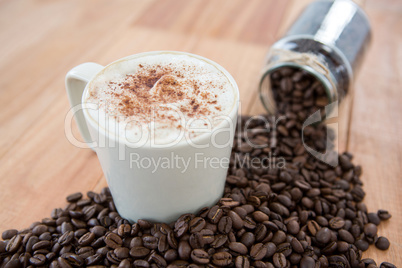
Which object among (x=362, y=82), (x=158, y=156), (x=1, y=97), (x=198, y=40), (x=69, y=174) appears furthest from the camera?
(x=198, y=40)

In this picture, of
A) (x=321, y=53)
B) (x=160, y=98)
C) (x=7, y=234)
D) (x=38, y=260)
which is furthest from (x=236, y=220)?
(x=321, y=53)

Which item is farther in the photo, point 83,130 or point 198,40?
point 198,40

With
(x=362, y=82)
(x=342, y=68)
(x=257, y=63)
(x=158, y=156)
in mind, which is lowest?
(x=362, y=82)

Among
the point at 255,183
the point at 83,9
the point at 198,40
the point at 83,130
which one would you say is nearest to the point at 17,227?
the point at 83,130

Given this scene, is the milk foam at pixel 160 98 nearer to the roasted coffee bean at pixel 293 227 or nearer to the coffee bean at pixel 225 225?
the coffee bean at pixel 225 225

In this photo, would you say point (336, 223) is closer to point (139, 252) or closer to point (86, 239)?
point (139, 252)

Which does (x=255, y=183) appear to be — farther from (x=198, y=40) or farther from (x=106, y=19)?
(x=106, y=19)

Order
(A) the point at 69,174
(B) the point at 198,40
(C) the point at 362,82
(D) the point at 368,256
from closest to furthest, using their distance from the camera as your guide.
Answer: (D) the point at 368,256 → (A) the point at 69,174 → (C) the point at 362,82 → (B) the point at 198,40
